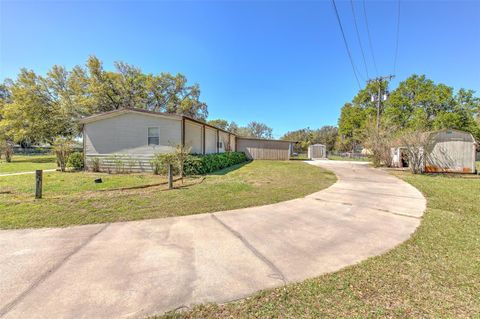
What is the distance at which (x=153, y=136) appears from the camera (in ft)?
37.9

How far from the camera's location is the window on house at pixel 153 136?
11.5 m

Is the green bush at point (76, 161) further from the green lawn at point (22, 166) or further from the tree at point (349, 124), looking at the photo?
the tree at point (349, 124)

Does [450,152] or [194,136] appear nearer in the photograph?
[450,152]

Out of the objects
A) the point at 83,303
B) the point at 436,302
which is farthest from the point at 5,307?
the point at 436,302

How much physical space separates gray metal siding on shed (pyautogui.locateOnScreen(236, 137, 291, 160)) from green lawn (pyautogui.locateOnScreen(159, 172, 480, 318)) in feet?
75.1

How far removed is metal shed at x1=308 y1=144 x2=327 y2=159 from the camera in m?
32.8

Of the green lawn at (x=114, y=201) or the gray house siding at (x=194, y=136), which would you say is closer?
the green lawn at (x=114, y=201)

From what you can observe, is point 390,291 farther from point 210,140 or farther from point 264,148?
point 264,148

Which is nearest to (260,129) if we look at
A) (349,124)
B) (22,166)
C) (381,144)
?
(349,124)

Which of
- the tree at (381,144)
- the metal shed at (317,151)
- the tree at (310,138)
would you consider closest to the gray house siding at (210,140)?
the tree at (381,144)

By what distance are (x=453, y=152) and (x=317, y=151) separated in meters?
21.0

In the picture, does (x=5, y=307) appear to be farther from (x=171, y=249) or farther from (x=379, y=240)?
(x=379, y=240)

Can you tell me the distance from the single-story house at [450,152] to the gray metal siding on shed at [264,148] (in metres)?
14.9

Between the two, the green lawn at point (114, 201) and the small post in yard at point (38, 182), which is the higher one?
the small post in yard at point (38, 182)
